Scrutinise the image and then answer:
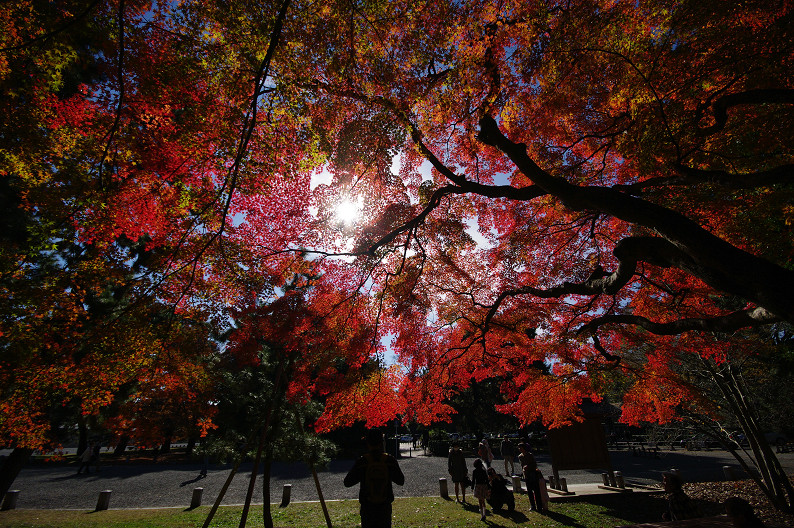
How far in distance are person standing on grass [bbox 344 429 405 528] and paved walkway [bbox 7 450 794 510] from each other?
8.93 m

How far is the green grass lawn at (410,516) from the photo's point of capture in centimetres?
733

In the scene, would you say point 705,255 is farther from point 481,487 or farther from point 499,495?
point 499,495

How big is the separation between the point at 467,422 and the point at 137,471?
2377 cm

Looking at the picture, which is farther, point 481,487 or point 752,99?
point 481,487

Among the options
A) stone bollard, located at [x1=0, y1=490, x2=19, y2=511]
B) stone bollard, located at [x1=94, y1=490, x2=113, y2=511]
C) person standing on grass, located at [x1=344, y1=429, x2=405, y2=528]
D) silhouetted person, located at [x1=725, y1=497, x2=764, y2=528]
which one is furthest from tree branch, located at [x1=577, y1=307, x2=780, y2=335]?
stone bollard, located at [x1=0, y1=490, x2=19, y2=511]

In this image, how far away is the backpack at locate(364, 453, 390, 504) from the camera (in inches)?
147

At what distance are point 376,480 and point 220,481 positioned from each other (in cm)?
1566

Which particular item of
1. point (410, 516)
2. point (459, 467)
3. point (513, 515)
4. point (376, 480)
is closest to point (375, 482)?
point (376, 480)

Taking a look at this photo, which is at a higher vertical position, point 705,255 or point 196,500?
point 705,255

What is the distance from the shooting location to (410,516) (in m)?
7.99

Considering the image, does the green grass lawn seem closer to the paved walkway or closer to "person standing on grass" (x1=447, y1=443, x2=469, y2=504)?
"person standing on grass" (x1=447, y1=443, x2=469, y2=504)

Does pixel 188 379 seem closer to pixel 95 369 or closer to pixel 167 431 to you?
pixel 95 369

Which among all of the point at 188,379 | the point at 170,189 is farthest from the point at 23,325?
the point at 170,189

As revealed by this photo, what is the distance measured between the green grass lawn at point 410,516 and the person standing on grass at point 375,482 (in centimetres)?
464
